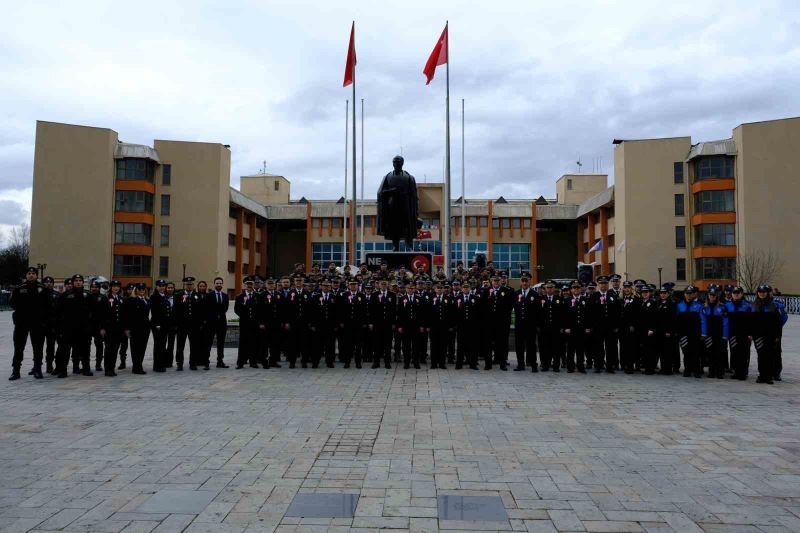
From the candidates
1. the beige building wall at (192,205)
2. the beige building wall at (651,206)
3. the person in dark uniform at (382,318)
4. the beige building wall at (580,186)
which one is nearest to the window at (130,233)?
the beige building wall at (192,205)

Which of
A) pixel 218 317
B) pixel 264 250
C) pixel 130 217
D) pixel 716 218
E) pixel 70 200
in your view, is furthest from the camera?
pixel 264 250

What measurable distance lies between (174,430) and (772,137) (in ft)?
164

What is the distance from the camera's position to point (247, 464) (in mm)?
5188

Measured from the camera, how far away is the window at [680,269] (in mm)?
48781

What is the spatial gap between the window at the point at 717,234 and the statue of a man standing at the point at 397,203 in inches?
1488

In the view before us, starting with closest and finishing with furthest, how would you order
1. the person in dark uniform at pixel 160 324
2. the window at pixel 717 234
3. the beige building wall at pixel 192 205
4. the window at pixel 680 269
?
the person in dark uniform at pixel 160 324 → the window at pixel 717 234 → the window at pixel 680 269 → the beige building wall at pixel 192 205

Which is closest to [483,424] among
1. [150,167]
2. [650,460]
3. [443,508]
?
[650,460]

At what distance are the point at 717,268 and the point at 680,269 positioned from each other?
2.81 meters

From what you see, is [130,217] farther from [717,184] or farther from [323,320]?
[717,184]

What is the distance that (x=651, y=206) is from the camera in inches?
1937

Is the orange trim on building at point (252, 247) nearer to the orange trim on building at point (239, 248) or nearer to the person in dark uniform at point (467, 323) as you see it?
the orange trim on building at point (239, 248)

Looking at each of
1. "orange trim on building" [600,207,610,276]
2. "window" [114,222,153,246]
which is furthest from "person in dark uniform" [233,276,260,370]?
"orange trim on building" [600,207,610,276]

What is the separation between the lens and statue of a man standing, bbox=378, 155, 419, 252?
17406 millimetres

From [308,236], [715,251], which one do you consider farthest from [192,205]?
[715,251]
